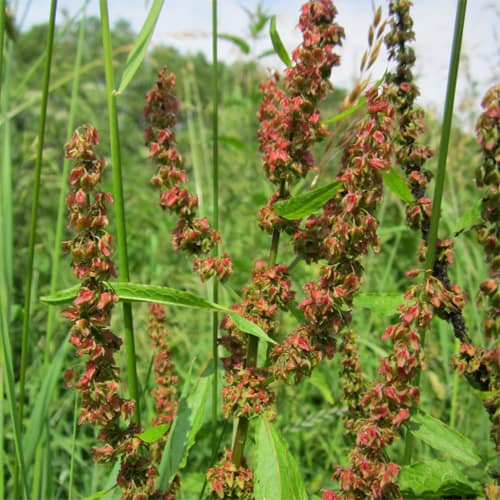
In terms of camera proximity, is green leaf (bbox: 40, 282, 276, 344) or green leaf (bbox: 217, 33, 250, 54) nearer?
green leaf (bbox: 40, 282, 276, 344)

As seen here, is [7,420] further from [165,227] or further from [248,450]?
Result: [165,227]

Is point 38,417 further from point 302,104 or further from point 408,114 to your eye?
Result: point 408,114

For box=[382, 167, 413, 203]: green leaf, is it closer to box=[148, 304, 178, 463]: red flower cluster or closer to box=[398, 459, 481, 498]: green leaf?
box=[398, 459, 481, 498]: green leaf

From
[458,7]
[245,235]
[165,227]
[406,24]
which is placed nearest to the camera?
[458,7]

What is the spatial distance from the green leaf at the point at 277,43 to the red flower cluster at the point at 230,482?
0.72m

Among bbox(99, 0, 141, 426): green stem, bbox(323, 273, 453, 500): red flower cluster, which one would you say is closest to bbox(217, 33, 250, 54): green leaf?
bbox(99, 0, 141, 426): green stem

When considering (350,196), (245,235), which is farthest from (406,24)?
(245,235)

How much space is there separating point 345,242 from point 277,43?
400 millimetres

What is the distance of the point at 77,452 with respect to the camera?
1.87m

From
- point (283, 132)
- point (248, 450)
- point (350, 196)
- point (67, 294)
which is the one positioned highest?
point (283, 132)

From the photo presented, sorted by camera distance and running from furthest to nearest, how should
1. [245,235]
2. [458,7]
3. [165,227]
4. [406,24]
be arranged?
[165,227] < [245,235] < [406,24] < [458,7]

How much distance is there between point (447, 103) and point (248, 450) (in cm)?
148

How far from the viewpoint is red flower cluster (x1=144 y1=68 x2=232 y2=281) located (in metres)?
1.09

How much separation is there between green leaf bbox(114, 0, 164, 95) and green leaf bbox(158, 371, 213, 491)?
1.76ft
